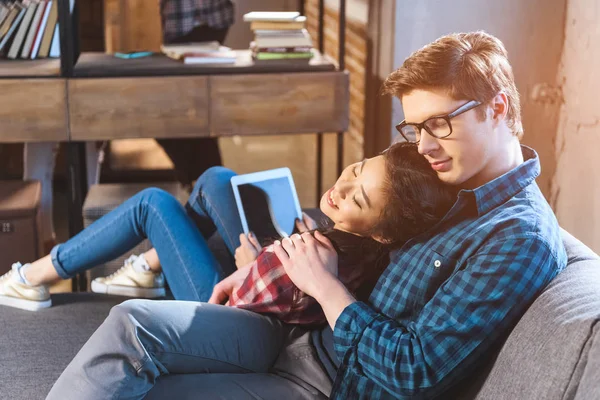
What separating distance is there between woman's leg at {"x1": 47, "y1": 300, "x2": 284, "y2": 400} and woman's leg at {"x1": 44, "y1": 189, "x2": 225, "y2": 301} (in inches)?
19.4

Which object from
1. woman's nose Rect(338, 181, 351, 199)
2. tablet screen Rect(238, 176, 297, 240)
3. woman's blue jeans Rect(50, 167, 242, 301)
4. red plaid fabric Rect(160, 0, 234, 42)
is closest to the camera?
woman's nose Rect(338, 181, 351, 199)

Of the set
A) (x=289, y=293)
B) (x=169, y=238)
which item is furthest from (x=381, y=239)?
(x=169, y=238)

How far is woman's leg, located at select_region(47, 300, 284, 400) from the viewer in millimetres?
1400

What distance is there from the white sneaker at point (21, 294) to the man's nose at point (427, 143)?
47.6 inches

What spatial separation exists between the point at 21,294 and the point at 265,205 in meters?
0.69

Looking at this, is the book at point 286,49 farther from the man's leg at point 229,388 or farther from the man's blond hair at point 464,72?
the man's leg at point 229,388

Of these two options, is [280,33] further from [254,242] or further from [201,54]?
[254,242]

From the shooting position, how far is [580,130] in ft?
9.56

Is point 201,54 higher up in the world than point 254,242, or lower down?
higher up

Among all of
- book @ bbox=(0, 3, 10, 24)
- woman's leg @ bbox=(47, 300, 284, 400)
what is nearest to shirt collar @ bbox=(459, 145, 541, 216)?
woman's leg @ bbox=(47, 300, 284, 400)

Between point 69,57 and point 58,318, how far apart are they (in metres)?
1.08

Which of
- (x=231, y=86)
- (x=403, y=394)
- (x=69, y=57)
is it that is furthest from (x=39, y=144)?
(x=403, y=394)

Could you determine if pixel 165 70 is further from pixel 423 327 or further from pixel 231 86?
pixel 423 327

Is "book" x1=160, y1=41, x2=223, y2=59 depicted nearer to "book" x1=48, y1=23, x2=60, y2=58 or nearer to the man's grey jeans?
"book" x1=48, y1=23, x2=60, y2=58
